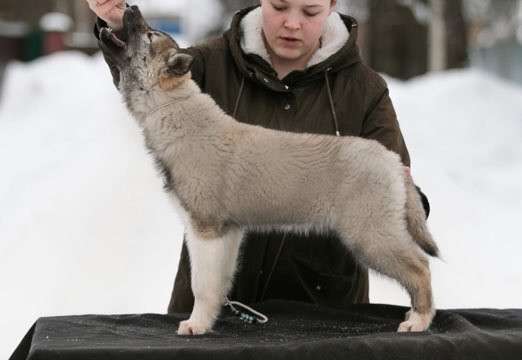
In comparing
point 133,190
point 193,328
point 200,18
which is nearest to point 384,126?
point 193,328

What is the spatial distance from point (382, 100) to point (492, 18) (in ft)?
106

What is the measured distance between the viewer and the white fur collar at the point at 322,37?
409cm

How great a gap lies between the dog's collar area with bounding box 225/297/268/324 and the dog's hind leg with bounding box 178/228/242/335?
0.95ft

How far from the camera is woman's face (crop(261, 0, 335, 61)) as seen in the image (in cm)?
385

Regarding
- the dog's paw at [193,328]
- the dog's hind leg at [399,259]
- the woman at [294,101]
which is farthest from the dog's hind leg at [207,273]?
the woman at [294,101]

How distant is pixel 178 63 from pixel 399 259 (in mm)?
1035

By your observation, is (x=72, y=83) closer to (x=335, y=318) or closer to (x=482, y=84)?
(x=482, y=84)

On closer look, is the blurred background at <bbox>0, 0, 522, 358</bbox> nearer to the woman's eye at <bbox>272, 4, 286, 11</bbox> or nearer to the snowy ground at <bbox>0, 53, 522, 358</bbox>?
the snowy ground at <bbox>0, 53, 522, 358</bbox>

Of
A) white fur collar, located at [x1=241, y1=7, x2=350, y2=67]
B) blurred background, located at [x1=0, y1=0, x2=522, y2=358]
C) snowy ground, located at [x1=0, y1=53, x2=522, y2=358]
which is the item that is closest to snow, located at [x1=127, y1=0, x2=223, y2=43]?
blurred background, located at [x1=0, y1=0, x2=522, y2=358]

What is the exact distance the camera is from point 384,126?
408cm

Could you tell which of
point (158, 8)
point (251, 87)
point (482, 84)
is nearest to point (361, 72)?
point (251, 87)

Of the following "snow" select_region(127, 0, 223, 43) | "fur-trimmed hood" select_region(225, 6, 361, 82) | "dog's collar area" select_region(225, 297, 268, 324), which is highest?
"fur-trimmed hood" select_region(225, 6, 361, 82)

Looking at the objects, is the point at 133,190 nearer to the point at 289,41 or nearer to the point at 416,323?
the point at 289,41

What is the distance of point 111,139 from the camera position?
38.0 ft
